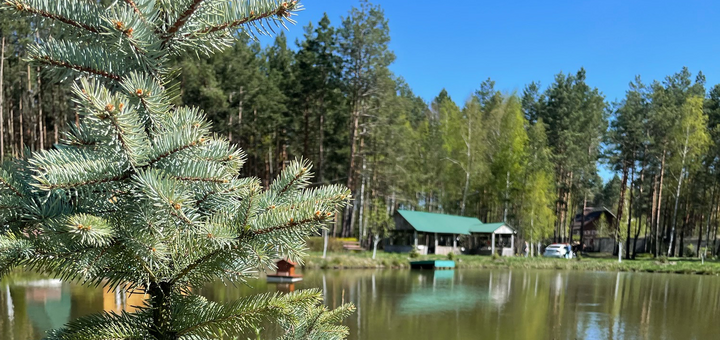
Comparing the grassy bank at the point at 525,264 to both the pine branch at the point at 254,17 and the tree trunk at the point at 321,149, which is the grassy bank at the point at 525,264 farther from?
the pine branch at the point at 254,17

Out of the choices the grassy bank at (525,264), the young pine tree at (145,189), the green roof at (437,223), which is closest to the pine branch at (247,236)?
the young pine tree at (145,189)

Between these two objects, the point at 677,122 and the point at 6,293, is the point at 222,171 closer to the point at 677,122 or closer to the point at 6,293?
the point at 6,293

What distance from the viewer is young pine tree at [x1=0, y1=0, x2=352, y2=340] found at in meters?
1.24

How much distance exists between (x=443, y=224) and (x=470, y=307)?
69.9ft

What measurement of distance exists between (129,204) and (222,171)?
0.88 ft

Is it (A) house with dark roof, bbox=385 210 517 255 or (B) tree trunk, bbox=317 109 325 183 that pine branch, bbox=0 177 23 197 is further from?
(A) house with dark roof, bbox=385 210 517 255

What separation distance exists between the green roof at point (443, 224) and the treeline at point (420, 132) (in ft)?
6.00

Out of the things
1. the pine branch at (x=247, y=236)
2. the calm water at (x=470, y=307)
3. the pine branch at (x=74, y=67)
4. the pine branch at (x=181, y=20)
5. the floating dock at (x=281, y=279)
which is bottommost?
the floating dock at (x=281, y=279)

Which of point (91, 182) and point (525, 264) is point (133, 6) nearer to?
point (91, 182)

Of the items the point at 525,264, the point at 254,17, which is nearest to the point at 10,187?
the point at 254,17

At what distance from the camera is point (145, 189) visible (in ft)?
3.98

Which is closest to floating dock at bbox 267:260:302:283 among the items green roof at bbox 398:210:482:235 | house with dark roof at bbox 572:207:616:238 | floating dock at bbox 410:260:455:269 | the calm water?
the calm water

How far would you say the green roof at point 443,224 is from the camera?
32.0m

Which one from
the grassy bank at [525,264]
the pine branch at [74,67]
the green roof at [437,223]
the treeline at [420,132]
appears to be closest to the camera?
the pine branch at [74,67]
